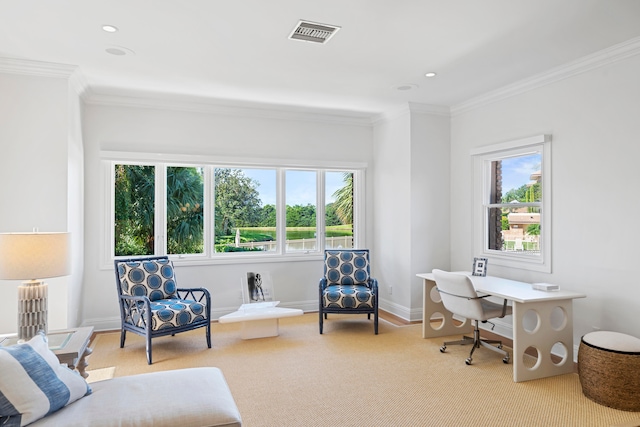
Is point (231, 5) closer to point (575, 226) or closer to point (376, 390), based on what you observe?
point (376, 390)

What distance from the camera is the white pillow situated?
1.70 meters

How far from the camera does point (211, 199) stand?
5.30 metres

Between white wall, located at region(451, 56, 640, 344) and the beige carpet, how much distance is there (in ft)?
2.43

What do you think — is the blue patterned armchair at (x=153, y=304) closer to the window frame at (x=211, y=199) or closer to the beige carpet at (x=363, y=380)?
the beige carpet at (x=363, y=380)

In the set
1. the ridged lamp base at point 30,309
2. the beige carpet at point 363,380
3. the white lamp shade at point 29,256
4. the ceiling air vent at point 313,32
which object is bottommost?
the beige carpet at point 363,380

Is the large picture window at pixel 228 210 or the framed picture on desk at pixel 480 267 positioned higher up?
the large picture window at pixel 228 210

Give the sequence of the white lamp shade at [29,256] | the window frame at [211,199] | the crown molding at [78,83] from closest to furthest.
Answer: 1. the white lamp shade at [29,256]
2. the crown molding at [78,83]
3. the window frame at [211,199]

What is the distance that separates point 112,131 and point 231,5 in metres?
2.82

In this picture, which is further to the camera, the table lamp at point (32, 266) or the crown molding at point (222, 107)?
the crown molding at point (222, 107)

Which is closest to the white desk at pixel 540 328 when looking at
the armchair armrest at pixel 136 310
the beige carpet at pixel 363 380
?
the beige carpet at pixel 363 380

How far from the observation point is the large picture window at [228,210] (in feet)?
16.4

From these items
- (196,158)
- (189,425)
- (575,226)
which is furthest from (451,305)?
(196,158)

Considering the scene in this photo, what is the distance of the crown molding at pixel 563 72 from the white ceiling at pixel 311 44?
7 cm

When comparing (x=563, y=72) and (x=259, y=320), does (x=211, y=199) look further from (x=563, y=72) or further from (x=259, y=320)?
(x=563, y=72)
